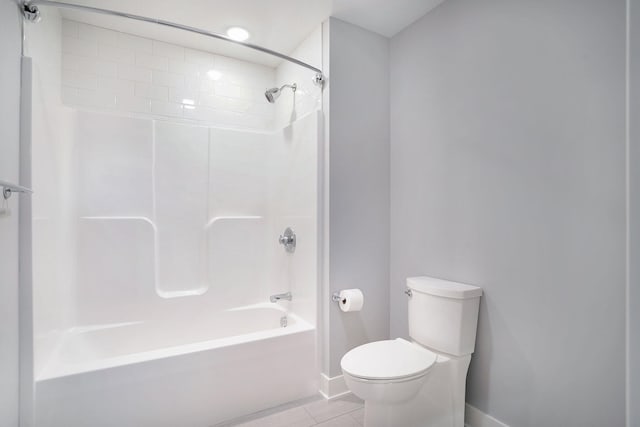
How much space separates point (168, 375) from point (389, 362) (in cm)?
112

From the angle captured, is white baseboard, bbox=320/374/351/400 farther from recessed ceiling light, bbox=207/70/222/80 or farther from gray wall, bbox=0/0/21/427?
recessed ceiling light, bbox=207/70/222/80

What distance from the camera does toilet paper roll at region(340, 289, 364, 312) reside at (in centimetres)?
198

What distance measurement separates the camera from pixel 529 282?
147 cm

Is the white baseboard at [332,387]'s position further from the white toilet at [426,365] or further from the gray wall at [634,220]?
the gray wall at [634,220]

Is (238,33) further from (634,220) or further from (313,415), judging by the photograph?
(313,415)

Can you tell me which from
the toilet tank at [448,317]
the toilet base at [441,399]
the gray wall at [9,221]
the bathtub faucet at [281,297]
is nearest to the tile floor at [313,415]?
the toilet base at [441,399]

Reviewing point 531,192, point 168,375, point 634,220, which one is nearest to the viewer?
point 634,220

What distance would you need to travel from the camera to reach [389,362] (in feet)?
4.91

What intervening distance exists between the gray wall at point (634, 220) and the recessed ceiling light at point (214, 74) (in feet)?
7.93

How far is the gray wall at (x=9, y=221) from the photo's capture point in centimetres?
128

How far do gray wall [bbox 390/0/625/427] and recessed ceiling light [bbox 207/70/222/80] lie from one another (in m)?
1.54

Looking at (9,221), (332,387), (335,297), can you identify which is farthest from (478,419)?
(9,221)

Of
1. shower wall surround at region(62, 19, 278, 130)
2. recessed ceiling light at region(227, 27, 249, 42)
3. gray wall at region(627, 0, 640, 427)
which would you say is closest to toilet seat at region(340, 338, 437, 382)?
gray wall at region(627, 0, 640, 427)

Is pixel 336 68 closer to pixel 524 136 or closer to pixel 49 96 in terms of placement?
pixel 524 136
